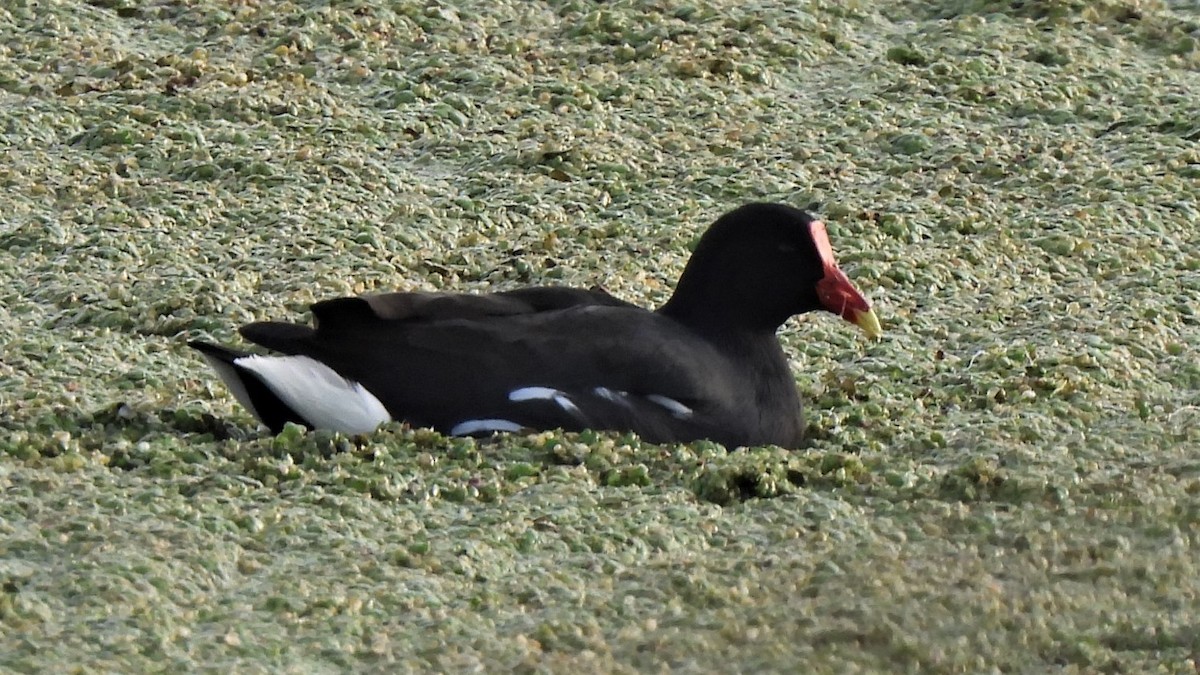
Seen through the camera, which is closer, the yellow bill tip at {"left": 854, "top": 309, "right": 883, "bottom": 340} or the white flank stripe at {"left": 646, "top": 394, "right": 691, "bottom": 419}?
the white flank stripe at {"left": 646, "top": 394, "right": 691, "bottom": 419}

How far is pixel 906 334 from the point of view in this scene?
5.80 m

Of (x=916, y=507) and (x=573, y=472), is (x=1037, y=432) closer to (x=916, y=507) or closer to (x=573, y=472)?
(x=916, y=507)

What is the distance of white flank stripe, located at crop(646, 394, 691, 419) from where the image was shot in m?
4.86

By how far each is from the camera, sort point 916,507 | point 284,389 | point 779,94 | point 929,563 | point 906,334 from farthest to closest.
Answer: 1. point 779,94
2. point 906,334
3. point 284,389
4. point 916,507
5. point 929,563

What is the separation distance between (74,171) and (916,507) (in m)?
3.75

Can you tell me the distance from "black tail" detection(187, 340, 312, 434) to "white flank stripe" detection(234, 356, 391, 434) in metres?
0.02

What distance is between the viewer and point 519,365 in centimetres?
482

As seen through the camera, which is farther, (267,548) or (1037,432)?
(1037,432)

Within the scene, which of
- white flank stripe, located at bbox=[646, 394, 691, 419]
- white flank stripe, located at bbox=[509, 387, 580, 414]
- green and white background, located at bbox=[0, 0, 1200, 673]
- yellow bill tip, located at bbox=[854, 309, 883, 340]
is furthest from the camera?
yellow bill tip, located at bbox=[854, 309, 883, 340]

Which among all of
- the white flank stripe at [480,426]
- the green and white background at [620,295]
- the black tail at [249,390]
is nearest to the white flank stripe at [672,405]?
the green and white background at [620,295]

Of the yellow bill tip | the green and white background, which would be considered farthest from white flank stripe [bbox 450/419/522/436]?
the yellow bill tip

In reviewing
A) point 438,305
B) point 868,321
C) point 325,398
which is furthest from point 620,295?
point 325,398

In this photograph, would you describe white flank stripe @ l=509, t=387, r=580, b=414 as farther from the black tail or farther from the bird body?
the black tail

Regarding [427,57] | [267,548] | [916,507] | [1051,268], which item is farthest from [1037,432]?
[427,57]
